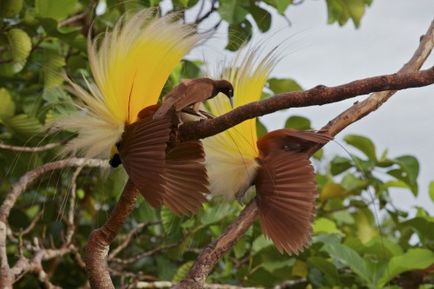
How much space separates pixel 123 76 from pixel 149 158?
89 mm

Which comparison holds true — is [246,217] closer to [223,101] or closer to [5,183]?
[223,101]

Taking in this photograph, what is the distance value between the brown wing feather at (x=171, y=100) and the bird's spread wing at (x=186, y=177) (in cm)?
2

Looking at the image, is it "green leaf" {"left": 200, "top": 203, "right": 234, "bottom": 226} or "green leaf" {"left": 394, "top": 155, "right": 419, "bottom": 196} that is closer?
"green leaf" {"left": 200, "top": 203, "right": 234, "bottom": 226}

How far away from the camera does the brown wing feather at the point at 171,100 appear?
1.76 feet

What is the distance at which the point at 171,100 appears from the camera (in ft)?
1.77

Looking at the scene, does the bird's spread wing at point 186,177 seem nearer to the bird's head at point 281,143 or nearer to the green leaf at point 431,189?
the bird's head at point 281,143

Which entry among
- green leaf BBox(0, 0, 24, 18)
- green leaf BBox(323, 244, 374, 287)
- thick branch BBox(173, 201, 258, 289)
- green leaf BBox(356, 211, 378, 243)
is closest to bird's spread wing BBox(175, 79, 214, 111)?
thick branch BBox(173, 201, 258, 289)

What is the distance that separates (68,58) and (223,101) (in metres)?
0.78

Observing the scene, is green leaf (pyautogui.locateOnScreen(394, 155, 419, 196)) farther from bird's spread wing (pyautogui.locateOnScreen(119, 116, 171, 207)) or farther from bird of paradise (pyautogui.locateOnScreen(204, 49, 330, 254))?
bird's spread wing (pyautogui.locateOnScreen(119, 116, 171, 207))

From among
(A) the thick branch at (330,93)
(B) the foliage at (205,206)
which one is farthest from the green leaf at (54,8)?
(A) the thick branch at (330,93)

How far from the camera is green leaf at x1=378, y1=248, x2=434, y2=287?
111 centimetres

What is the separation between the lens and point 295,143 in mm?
607

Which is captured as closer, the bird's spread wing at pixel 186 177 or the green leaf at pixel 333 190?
the bird's spread wing at pixel 186 177

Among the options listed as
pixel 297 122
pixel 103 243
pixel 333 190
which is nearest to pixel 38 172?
pixel 103 243
